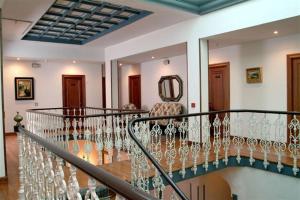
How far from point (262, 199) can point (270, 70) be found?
9.85ft

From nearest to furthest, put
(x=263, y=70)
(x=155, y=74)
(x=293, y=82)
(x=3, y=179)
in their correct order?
(x=3, y=179) → (x=293, y=82) → (x=263, y=70) → (x=155, y=74)

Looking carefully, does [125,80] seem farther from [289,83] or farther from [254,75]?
[289,83]

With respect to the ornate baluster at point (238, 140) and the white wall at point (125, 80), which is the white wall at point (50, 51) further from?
the ornate baluster at point (238, 140)

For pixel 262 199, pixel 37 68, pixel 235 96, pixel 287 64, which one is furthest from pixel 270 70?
pixel 37 68

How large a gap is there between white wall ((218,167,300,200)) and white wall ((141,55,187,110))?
3.47 metres

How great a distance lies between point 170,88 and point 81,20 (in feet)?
12.4

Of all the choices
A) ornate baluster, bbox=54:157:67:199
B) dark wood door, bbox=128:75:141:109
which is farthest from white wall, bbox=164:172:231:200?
ornate baluster, bbox=54:157:67:199

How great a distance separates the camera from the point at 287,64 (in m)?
5.75

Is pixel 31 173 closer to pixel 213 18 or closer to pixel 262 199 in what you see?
pixel 262 199

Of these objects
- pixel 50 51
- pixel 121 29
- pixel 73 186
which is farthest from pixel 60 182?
pixel 50 51

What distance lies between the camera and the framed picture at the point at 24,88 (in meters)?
9.08

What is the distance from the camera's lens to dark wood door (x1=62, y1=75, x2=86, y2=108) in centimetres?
1002

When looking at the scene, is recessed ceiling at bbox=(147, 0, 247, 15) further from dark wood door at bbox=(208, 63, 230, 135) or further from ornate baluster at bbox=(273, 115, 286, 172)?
ornate baluster at bbox=(273, 115, 286, 172)

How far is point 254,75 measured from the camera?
20.9 ft
